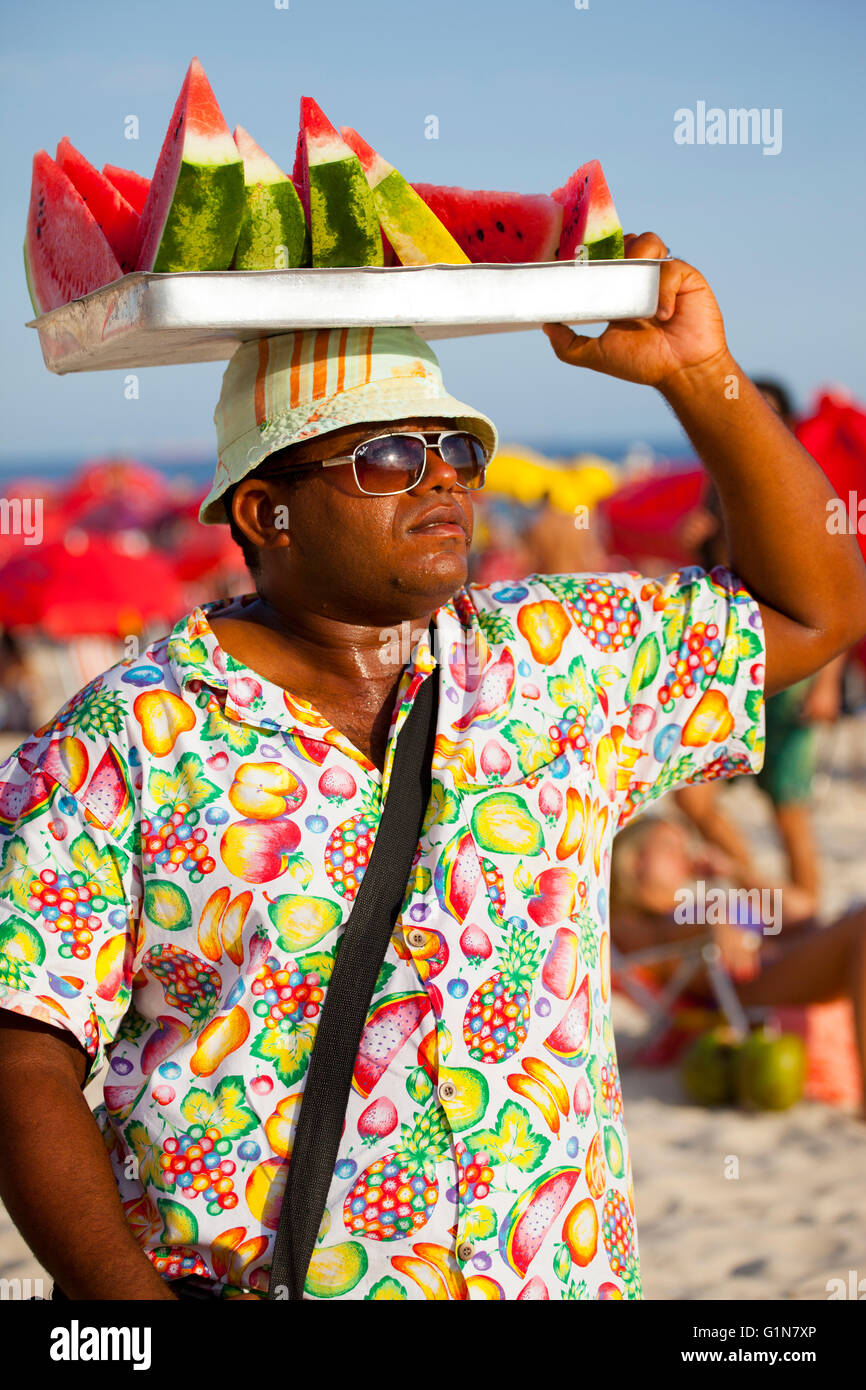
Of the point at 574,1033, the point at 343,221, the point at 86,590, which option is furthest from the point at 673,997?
the point at 86,590

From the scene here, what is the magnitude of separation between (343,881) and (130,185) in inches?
48.1

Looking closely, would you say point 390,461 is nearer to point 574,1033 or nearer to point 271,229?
point 271,229

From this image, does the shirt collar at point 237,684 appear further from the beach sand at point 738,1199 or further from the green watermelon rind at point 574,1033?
the beach sand at point 738,1199

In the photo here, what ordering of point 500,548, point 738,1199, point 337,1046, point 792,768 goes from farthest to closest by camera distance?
point 500,548, point 792,768, point 738,1199, point 337,1046

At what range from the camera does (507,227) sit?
2.21m

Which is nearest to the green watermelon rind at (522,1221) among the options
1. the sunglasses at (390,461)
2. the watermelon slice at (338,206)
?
the sunglasses at (390,461)

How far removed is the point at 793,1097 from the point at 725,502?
372cm

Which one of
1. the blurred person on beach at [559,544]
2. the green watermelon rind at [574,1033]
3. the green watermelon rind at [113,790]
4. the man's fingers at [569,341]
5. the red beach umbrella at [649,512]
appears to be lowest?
the green watermelon rind at [574,1033]

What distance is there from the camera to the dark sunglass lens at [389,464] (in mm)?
2070

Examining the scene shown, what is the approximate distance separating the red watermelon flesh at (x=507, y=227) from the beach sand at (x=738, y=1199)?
3171 mm

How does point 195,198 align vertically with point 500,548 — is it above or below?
below

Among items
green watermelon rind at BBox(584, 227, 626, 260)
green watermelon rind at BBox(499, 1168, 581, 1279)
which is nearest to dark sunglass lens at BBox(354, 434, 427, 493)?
green watermelon rind at BBox(584, 227, 626, 260)

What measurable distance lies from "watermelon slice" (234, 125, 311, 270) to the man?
16 cm
